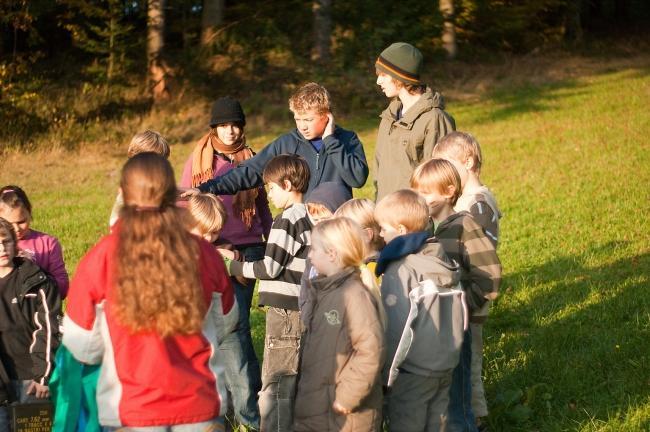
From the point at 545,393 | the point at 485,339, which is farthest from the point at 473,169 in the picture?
the point at 485,339

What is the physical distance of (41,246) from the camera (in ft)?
17.7

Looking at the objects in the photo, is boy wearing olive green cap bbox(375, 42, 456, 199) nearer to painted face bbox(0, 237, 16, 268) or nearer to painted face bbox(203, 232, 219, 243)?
painted face bbox(203, 232, 219, 243)

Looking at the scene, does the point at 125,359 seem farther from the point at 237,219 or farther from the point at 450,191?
the point at 237,219

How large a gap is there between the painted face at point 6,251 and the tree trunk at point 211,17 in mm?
19918

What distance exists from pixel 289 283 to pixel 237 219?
3.43 ft

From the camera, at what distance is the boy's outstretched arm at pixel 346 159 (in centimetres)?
564

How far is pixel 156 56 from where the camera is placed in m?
22.2

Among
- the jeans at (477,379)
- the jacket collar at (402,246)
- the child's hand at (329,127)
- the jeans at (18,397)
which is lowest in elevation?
the jeans at (477,379)

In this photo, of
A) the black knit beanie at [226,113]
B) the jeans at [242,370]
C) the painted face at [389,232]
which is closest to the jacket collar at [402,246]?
the painted face at [389,232]

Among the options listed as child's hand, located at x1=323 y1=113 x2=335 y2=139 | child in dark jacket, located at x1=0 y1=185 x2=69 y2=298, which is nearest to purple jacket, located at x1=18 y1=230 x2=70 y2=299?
child in dark jacket, located at x1=0 y1=185 x2=69 y2=298

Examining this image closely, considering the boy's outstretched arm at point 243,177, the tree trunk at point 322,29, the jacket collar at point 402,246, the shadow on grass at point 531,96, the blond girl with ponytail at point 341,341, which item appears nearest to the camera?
the blond girl with ponytail at point 341,341

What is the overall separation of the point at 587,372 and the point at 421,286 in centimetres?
236

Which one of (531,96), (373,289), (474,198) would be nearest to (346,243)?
(373,289)

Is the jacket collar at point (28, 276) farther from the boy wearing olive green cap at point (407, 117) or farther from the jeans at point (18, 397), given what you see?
the boy wearing olive green cap at point (407, 117)
